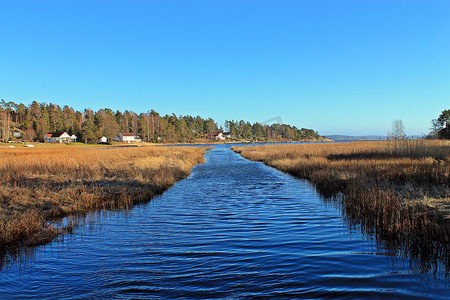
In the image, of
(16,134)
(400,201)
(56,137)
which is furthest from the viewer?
(56,137)

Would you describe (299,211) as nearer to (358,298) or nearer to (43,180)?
(358,298)

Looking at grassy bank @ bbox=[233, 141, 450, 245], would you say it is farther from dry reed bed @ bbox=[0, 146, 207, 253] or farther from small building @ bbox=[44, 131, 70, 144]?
small building @ bbox=[44, 131, 70, 144]

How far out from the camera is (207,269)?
21.1 ft

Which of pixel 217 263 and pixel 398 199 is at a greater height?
pixel 398 199

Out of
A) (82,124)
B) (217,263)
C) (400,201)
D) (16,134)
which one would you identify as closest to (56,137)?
(16,134)

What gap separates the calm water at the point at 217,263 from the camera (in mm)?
5480

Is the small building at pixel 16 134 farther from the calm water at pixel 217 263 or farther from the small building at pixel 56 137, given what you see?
the calm water at pixel 217 263

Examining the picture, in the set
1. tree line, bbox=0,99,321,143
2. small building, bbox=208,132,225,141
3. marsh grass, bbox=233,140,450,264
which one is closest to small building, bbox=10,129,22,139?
tree line, bbox=0,99,321,143

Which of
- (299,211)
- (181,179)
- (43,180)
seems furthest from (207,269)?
(181,179)

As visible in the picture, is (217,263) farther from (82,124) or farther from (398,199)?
(82,124)

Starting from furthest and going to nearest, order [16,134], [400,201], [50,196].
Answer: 1. [16,134]
2. [50,196]
3. [400,201]

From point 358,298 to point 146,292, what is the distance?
12.8ft

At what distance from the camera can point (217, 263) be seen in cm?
Answer: 678

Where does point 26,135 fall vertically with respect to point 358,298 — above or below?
above
